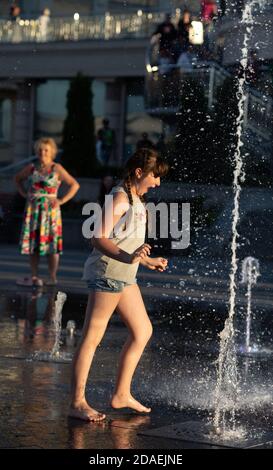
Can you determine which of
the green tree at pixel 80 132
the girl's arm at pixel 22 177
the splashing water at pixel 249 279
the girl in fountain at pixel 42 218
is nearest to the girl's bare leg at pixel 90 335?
the splashing water at pixel 249 279

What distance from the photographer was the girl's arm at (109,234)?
266 inches

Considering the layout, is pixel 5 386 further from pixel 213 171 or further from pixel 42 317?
pixel 213 171

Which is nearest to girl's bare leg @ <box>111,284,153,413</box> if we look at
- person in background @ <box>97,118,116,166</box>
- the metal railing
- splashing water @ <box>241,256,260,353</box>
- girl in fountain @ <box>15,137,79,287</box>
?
splashing water @ <box>241,256,260,353</box>

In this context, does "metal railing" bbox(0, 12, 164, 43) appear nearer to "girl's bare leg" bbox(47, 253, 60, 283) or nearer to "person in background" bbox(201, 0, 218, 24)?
"person in background" bbox(201, 0, 218, 24)

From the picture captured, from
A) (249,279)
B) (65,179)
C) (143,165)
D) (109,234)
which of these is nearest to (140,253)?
(109,234)

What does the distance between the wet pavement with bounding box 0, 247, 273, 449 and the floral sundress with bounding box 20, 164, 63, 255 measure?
19.7 inches

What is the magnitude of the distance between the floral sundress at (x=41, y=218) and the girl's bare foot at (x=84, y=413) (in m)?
7.69

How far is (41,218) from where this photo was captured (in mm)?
14602

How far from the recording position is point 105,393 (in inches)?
306

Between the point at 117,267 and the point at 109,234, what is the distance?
0.64 feet

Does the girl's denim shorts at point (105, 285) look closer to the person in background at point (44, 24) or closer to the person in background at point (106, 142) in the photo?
the person in background at point (106, 142)

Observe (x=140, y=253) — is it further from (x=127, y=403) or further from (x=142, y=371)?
(x=142, y=371)

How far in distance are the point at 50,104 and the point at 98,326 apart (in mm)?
30488
